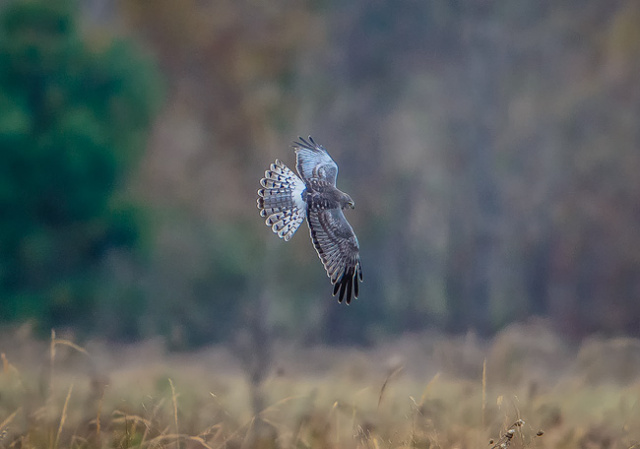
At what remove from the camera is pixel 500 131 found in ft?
51.5

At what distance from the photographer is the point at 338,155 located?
50.9 feet

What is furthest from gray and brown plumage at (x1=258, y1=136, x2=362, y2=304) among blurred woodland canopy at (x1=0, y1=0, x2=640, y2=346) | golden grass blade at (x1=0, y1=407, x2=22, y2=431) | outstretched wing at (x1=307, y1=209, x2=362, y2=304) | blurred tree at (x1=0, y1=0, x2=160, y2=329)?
blurred tree at (x1=0, y1=0, x2=160, y2=329)

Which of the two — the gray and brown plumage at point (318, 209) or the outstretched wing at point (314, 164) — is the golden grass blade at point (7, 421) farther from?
the outstretched wing at point (314, 164)

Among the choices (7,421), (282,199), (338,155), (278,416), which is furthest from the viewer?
(338,155)

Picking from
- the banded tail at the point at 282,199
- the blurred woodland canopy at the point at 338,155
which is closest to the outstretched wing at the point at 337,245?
the banded tail at the point at 282,199

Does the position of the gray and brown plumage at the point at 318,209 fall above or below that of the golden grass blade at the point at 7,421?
above

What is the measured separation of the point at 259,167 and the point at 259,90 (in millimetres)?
1347

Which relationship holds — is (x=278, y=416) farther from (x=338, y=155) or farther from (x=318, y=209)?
(x=338, y=155)

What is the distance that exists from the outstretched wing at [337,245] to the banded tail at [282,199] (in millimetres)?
209

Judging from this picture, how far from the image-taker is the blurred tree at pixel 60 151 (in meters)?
11.6

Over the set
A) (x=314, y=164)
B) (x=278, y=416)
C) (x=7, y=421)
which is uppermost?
(x=314, y=164)

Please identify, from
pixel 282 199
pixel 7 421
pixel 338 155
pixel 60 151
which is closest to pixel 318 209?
pixel 282 199

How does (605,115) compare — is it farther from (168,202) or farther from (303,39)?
(168,202)

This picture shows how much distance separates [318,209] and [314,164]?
0.43 meters
